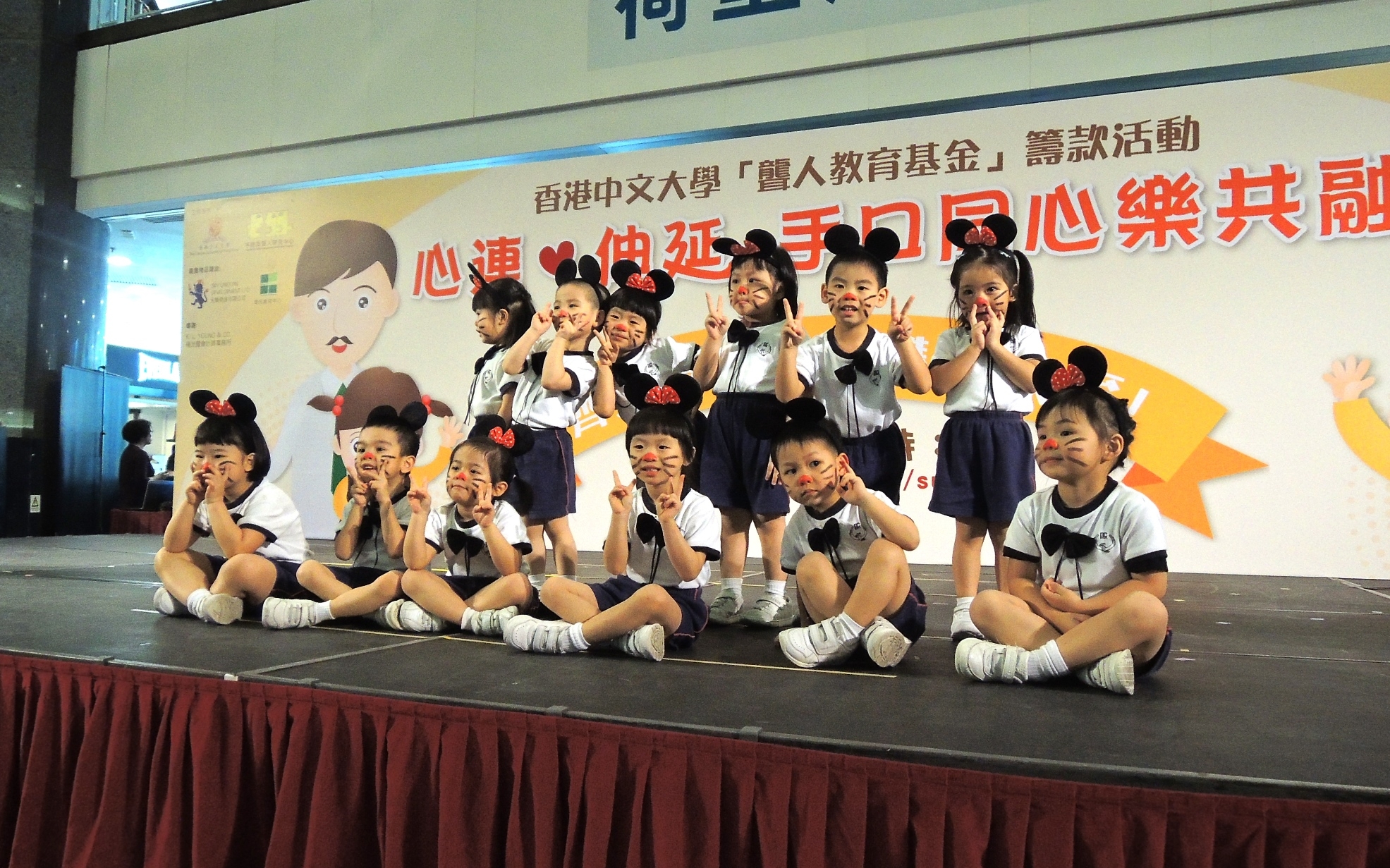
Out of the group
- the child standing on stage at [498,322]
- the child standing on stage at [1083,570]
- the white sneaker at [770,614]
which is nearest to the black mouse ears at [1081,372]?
the child standing on stage at [1083,570]

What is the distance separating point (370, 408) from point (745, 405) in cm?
401

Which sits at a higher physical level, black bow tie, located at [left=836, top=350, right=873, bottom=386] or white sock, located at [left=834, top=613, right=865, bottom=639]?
black bow tie, located at [left=836, top=350, right=873, bottom=386]

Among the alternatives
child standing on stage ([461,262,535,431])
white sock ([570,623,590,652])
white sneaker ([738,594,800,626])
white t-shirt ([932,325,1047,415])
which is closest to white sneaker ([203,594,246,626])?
child standing on stage ([461,262,535,431])

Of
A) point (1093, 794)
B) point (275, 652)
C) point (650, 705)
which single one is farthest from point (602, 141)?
point (1093, 794)

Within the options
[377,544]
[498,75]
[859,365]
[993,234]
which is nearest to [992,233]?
[993,234]

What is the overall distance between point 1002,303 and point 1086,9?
2.97m

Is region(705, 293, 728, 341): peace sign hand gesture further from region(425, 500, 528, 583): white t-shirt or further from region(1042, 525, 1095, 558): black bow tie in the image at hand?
region(1042, 525, 1095, 558): black bow tie

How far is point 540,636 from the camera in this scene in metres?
2.18

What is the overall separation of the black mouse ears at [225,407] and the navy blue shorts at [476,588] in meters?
0.73

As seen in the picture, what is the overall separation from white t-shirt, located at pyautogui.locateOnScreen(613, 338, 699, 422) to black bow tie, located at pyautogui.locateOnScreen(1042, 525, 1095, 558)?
4.52ft

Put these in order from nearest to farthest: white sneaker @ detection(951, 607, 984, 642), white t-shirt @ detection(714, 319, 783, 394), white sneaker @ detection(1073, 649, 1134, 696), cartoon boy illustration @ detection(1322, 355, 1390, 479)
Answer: white sneaker @ detection(1073, 649, 1134, 696), white sneaker @ detection(951, 607, 984, 642), white t-shirt @ detection(714, 319, 783, 394), cartoon boy illustration @ detection(1322, 355, 1390, 479)

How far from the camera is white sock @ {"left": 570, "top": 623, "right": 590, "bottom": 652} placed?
7.08 ft

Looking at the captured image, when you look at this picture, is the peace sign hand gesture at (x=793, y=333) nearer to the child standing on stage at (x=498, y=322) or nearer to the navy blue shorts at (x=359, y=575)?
the child standing on stage at (x=498, y=322)

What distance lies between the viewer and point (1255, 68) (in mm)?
4512
